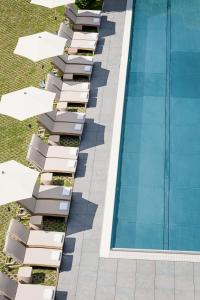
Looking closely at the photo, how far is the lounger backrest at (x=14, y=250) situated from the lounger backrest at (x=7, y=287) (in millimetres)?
680

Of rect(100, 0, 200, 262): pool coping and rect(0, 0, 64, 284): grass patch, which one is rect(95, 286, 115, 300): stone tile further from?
rect(0, 0, 64, 284): grass patch

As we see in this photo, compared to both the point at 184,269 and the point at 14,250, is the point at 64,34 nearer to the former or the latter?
the point at 14,250

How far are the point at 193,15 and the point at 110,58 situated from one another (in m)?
4.44

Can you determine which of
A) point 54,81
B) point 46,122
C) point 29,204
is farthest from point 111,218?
point 54,81

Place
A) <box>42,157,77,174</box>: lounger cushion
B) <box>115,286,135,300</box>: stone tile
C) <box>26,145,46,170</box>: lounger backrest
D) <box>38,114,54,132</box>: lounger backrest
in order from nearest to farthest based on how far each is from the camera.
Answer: <box>115,286,135,300</box>: stone tile, <box>26,145,46,170</box>: lounger backrest, <box>42,157,77,174</box>: lounger cushion, <box>38,114,54,132</box>: lounger backrest

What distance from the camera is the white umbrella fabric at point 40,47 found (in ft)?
59.1

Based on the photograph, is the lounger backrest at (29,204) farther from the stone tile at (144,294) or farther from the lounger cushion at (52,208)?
the stone tile at (144,294)

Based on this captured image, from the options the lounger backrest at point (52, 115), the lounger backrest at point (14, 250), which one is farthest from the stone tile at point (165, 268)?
the lounger backrest at point (52, 115)

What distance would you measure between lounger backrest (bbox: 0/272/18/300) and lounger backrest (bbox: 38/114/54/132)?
575 centimetres

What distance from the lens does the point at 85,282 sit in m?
13.4

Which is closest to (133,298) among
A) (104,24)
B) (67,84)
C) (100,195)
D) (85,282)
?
(85,282)

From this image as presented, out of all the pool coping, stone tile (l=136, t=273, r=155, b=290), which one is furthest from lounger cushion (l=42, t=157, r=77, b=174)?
stone tile (l=136, t=273, r=155, b=290)

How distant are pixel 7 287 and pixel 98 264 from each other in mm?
2631

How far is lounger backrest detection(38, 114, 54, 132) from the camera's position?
16.7 meters
